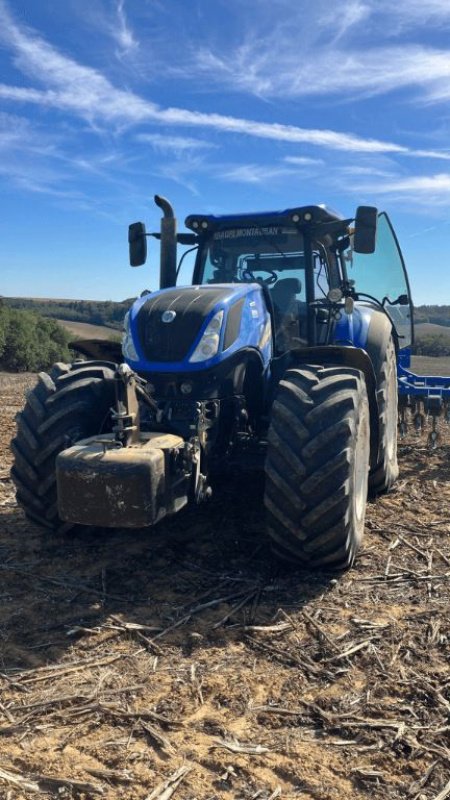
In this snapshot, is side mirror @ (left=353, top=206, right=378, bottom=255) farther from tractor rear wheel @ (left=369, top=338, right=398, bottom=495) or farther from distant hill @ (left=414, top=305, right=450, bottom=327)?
distant hill @ (left=414, top=305, right=450, bottom=327)

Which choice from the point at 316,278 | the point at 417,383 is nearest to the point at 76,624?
the point at 316,278

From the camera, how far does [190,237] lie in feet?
20.0

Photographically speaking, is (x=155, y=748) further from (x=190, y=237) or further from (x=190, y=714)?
(x=190, y=237)

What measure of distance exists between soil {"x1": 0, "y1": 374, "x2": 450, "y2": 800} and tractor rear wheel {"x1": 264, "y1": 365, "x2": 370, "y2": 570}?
29 cm

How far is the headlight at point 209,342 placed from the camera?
439 cm

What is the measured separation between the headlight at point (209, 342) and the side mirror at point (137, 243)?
179cm

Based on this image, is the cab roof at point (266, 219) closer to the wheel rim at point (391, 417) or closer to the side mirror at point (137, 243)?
the side mirror at point (137, 243)

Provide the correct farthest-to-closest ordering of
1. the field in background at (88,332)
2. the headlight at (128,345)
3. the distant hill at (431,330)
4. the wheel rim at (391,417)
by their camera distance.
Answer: the distant hill at (431,330) → the field in background at (88,332) → the wheel rim at (391,417) → the headlight at (128,345)

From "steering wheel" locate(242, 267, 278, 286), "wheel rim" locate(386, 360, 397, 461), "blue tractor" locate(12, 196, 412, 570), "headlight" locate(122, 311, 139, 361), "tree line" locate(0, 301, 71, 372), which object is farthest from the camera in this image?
"tree line" locate(0, 301, 71, 372)

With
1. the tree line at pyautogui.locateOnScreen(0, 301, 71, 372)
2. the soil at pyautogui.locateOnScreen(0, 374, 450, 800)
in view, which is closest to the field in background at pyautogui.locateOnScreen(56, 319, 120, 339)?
the tree line at pyautogui.locateOnScreen(0, 301, 71, 372)

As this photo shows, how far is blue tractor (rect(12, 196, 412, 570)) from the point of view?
3.75 metres

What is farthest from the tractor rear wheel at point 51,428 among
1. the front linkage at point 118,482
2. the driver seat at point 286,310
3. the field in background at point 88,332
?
the field in background at point 88,332

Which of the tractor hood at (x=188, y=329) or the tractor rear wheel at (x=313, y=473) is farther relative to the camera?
the tractor hood at (x=188, y=329)

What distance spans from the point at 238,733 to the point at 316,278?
391 cm
